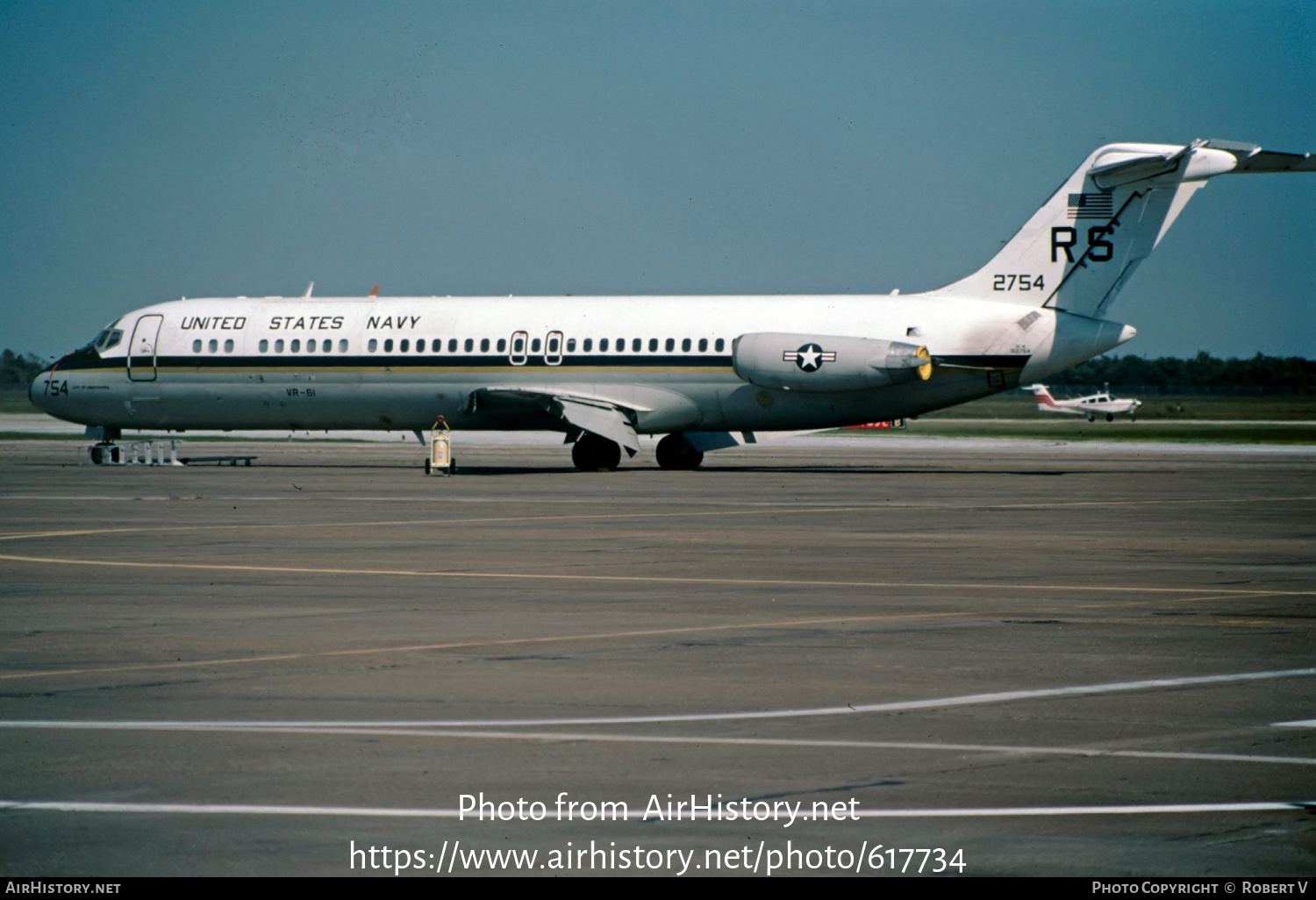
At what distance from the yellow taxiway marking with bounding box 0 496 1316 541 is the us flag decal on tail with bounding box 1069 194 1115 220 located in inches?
373

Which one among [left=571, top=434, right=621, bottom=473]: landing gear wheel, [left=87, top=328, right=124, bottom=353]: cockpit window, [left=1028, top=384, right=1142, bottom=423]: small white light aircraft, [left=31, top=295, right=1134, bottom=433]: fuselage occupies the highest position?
[left=1028, top=384, right=1142, bottom=423]: small white light aircraft

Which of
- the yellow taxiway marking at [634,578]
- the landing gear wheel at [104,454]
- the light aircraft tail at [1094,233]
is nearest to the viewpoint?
the yellow taxiway marking at [634,578]

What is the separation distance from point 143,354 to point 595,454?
42.5 feet

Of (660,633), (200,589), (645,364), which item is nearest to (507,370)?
(645,364)

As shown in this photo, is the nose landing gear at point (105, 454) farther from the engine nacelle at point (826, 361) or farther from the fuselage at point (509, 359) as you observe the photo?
the engine nacelle at point (826, 361)

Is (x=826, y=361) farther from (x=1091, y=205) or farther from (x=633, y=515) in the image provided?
(x=633, y=515)

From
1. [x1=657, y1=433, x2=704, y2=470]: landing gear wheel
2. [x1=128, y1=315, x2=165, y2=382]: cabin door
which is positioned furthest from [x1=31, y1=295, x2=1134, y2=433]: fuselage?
[x1=657, y1=433, x2=704, y2=470]: landing gear wheel

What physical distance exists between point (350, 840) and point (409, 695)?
10.7 ft

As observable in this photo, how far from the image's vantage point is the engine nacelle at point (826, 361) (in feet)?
122

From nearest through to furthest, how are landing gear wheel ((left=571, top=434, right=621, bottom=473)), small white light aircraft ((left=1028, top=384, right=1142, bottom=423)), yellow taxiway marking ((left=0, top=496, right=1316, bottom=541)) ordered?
yellow taxiway marking ((left=0, top=496, right=1316, bottom=541))
landing gear wheel ((left=571, top=434, right=621, bottom=473))
small white light aircraft ((left=1028, top=384, right=1142, bottom=423))

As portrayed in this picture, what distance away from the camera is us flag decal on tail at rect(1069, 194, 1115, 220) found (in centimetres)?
3725

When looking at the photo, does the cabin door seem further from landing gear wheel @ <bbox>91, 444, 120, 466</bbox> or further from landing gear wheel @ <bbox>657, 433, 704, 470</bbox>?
landing gear wheel @ <bbox>657, 433, 704, 470</bbox>

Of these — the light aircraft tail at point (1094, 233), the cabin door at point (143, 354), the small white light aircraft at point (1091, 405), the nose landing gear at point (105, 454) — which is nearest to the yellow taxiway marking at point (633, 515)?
the light aircraft tail at point (1094, 233)

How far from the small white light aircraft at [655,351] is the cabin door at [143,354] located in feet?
0.16
